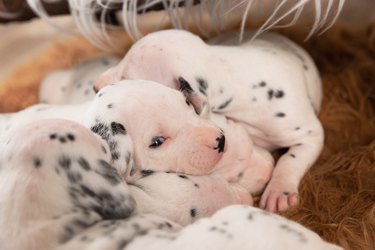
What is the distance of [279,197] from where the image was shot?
2.12 meters

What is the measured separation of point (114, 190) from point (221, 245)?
1.14 ft

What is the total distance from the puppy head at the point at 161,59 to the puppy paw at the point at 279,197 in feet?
1.80

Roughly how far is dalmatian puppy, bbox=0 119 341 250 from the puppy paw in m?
0.59

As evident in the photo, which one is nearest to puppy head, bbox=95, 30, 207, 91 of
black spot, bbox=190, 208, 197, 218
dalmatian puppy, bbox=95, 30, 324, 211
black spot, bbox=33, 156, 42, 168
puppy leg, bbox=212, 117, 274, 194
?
dalmatian puppy, bbox=95, 30, 324, 211

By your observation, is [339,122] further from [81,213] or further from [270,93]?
[81,213]

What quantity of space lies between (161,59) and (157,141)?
1.16ft

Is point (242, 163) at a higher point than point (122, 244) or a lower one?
lower

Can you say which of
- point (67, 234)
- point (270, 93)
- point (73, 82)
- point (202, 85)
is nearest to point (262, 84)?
point (270, 93)

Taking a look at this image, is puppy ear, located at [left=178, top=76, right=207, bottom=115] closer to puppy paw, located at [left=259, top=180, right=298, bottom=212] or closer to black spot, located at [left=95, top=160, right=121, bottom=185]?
puppy paw, located at [left=259, top=180, right=298, bottom=212]

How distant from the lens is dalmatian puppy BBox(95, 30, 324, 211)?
2.12m

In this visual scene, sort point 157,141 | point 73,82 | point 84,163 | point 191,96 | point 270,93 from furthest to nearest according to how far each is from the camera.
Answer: point 73,82, point 270,93, point 191,96, point 157,141, point 84,163

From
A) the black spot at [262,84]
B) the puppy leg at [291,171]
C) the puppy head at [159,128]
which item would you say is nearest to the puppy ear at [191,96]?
the puppy head at [159,128]

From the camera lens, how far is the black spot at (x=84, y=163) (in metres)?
1.52

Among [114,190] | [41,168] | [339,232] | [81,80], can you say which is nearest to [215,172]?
[339,232]
